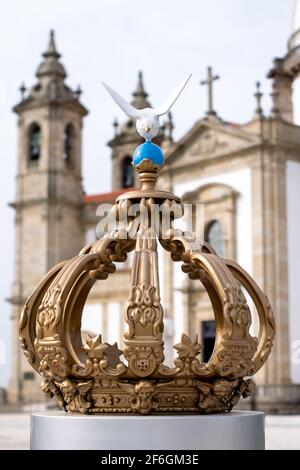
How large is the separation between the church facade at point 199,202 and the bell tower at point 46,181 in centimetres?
4

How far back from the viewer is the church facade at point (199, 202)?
82.8ft

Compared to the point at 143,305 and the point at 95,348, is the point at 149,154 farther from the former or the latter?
the point at 95,348

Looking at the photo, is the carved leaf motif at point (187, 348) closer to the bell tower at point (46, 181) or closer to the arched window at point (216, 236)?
the arched window at point (216, 236)

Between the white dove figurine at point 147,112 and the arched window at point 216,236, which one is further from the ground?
the arched window at point 216,236

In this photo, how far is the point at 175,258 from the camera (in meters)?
6.31

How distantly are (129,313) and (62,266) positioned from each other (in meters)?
0.77

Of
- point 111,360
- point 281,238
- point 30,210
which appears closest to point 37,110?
point 30,210

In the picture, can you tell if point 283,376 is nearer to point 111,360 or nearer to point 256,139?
point 256,139

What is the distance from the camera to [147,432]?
5.34 metres

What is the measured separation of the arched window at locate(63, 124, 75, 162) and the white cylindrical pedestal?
28877mm

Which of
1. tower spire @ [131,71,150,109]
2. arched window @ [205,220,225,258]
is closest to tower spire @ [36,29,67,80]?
tower spire @ [131,71,150,109]

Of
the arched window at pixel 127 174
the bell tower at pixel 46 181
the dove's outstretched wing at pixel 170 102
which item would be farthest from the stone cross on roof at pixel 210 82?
the dove's outstretched wing at pixel 170 102

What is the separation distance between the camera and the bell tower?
3275cm

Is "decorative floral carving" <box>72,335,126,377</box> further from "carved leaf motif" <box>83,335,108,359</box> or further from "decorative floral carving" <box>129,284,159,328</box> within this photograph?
"decorative floral carving" <box>129,284,159,328</box>
